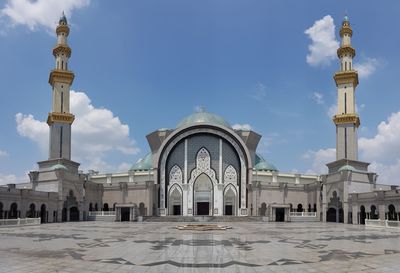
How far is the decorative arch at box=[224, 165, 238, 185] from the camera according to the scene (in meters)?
57.8

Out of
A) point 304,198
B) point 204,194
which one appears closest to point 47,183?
point 204,194

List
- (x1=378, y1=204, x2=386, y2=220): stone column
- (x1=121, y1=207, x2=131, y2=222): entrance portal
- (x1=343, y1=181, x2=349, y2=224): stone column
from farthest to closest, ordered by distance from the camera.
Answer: (x1=121, y1=207, x2=131, y2=222): entrance portal < (x1=343, y1=181, x2=349, y2=224): stone column < (x1=378, y1=204, x2=386, y2=220): stone column

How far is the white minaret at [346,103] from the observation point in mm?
52062

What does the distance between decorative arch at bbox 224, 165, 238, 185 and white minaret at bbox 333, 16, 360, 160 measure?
13.7m

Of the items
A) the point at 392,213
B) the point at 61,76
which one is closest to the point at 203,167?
the point at 61,76

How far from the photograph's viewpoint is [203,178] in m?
58.0

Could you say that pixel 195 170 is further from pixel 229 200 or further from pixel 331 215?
pixel 331 215

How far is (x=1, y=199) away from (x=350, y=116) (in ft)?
130

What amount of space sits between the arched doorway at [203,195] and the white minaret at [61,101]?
56.9 ft

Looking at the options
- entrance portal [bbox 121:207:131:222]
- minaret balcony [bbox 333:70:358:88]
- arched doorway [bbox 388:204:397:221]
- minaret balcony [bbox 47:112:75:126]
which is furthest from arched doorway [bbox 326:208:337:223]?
minaret balcony [bbox 47:112:75:126]

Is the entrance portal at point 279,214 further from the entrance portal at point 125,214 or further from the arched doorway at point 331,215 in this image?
the entrance portal at point 125,214

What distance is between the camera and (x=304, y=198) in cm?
5731

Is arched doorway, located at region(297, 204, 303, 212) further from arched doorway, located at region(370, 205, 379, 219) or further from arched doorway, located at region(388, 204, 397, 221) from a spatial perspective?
arched doorway, located at region(388, 204, 397, 221)

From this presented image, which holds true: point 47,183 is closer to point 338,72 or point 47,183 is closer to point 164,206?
point 164,206
